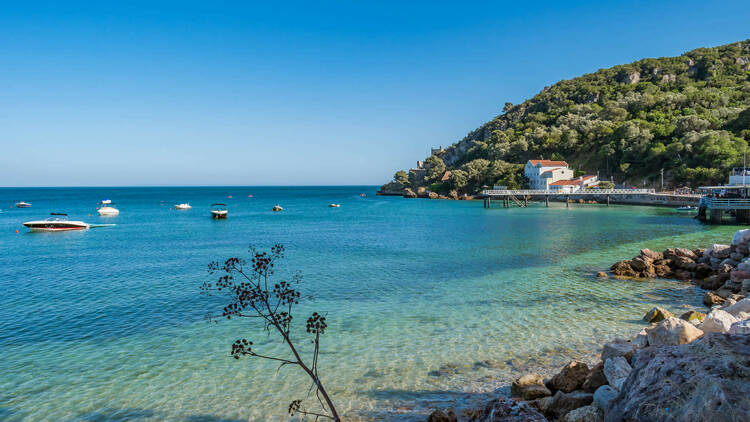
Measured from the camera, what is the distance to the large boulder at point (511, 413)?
5.43m

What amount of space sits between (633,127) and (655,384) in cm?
11838

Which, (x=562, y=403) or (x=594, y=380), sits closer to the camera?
(x=562, y=403)

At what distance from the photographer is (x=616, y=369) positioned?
8039mm

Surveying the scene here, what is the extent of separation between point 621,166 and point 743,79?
262 feet

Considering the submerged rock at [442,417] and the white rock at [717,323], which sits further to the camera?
the white rock at [717,323]

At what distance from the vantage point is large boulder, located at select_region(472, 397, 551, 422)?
17.8 ft

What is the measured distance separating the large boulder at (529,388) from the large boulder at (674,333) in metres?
2.73

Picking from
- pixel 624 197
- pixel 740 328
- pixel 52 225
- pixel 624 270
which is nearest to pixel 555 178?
pixel 624 197

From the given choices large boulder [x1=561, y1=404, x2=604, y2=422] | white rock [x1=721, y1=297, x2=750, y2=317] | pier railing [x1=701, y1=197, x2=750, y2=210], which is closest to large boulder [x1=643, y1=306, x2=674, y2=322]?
white rock [x1=721, y1=297, x2=750, y2=317]

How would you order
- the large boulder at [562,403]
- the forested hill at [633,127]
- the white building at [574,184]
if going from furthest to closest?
1. the white building at [574,184]
2. the forested hill at [633,127]
3. the large boulder at [562,403]

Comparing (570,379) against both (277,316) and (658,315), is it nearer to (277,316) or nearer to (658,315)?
(277,316)

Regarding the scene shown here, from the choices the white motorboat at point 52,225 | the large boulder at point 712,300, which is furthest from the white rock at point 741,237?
the white motorboat at point 52,225

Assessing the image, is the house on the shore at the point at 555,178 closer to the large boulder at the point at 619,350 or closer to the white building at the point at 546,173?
the white building at the point at 546,173

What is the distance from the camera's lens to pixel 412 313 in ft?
54.1
